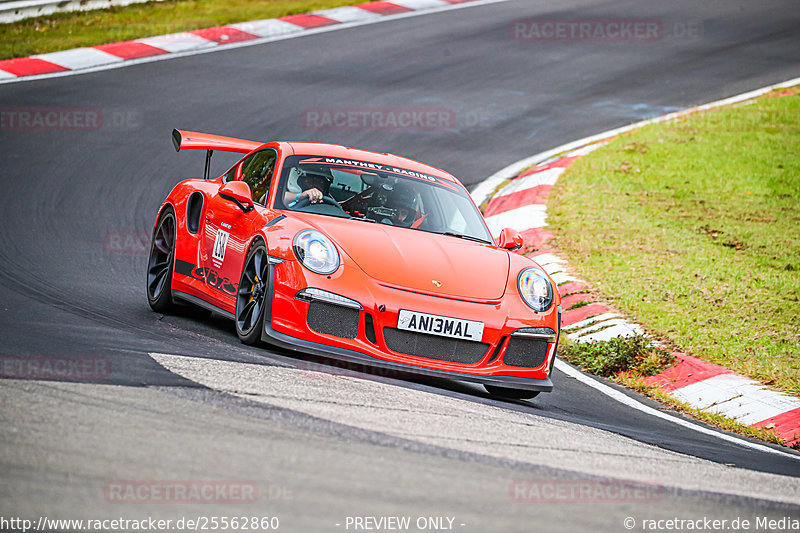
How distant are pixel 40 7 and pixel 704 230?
12.0 m

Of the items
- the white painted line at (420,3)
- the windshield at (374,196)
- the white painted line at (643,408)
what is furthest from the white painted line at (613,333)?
the white painted line at (420,3)

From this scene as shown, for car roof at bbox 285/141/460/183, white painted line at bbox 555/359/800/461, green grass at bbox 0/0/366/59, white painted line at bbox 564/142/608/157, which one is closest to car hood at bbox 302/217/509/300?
car roof at bbox 285/141/460/183

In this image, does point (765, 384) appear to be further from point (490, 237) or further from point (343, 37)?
point (343, 37)

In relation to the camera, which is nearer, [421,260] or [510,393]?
[421,260]

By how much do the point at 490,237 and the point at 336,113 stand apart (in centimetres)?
752

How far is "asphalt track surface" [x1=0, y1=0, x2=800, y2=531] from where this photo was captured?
11.0 ft

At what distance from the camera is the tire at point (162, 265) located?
7449mm

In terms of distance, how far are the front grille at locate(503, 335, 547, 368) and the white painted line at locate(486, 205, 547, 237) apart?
4.36 meters

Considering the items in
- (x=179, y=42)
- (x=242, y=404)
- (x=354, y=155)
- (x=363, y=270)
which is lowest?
(x=242, y=404)

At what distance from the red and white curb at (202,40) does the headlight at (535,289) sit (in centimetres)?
1030

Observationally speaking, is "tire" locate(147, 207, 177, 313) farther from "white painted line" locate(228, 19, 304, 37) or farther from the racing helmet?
"white painted line" locate(228, 19, 304, 37)

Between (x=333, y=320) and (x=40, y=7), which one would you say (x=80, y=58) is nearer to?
(x=40, y=7)

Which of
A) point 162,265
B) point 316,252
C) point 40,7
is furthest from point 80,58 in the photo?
point 316,252

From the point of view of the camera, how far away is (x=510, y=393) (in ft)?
20.7
